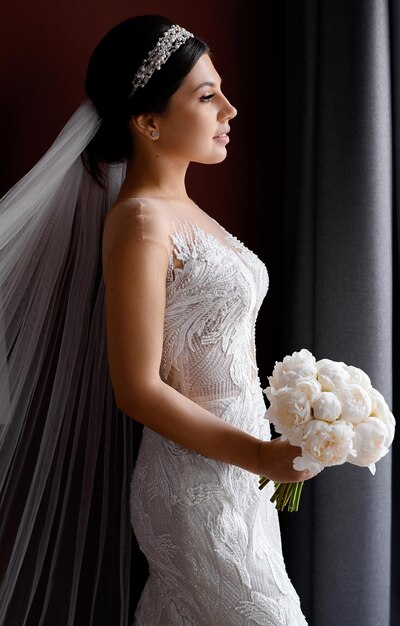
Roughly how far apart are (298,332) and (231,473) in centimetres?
82

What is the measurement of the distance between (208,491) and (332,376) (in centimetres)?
43

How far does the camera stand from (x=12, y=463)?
6.57ft

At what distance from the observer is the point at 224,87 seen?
265 cm

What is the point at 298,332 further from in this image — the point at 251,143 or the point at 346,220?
the point at 251,143

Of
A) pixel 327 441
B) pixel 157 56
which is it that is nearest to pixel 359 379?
pixel 327 441

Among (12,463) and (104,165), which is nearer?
(12,463)

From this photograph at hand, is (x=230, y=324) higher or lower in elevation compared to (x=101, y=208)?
lower

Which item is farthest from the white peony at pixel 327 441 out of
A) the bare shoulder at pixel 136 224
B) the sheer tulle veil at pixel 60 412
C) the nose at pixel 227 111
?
the nose at pixel 227 111

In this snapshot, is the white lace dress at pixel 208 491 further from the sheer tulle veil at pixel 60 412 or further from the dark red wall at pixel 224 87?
the dark red wall at pixel 224 87

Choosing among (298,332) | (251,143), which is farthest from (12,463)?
(251,143)

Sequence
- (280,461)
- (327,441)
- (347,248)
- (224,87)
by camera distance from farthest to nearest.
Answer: (224,87) < (347,248) < (280,461) < (327,441)

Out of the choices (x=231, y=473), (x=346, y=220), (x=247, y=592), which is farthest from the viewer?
(x=346, y=220)

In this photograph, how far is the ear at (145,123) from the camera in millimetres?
2045

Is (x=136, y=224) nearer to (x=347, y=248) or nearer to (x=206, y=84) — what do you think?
(x=206, y=84)
